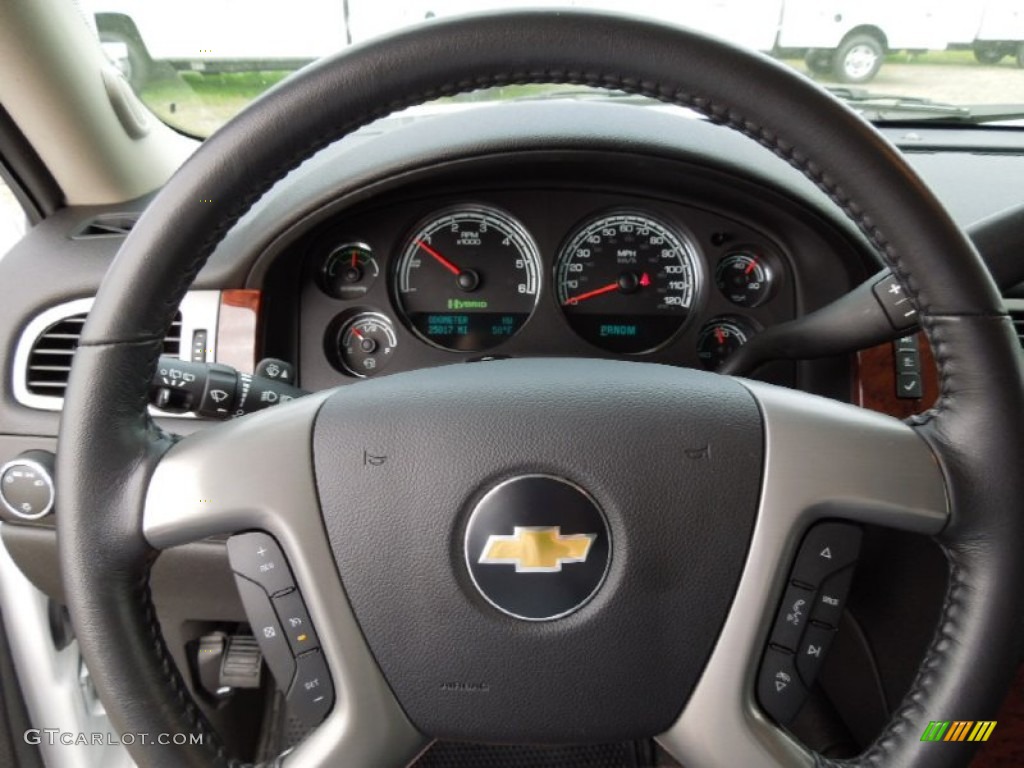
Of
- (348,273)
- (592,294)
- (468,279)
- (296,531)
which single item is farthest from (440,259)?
(296,531)

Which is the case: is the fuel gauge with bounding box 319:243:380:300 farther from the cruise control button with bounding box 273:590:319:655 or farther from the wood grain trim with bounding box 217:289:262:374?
the cruise control button with bounding box 273:590:319:655

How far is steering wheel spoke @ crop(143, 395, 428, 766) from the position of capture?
82 cm

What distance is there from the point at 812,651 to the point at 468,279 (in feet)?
3.15

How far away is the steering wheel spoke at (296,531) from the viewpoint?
0.82 metres

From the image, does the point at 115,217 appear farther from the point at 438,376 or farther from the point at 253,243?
the point at 438,376

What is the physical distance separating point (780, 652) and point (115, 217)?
1.34 meters

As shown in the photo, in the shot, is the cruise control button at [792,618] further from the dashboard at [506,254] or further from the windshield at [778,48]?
the windshield at [778,48]

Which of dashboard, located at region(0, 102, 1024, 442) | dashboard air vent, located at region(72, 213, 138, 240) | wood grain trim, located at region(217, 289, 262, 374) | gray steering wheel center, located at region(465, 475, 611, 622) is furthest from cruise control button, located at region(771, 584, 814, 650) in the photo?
dashboard air vent, located at region(72, 213, 138, 240)

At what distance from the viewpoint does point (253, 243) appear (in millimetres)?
1439

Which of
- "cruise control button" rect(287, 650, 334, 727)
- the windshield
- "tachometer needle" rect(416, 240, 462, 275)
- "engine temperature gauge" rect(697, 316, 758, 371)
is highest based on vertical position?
the windshield

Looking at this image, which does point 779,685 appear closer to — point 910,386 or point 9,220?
point 910,386

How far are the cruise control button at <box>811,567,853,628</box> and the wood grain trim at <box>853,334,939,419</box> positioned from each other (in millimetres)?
656

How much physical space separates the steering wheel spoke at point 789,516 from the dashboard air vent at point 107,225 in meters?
1.22

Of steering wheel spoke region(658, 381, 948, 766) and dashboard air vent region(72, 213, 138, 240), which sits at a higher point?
dashboard air vent region(72, 213, 138, 240)
